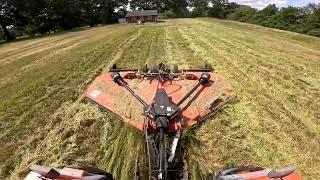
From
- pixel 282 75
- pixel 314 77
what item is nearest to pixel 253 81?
pixel 282 75

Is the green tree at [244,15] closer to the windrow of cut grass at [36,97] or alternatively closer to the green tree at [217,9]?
the green tree at [217,9]

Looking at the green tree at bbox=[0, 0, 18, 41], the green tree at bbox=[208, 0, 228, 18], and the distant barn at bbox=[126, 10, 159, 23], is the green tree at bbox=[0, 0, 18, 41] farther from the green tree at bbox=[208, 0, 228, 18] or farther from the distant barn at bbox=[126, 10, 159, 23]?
the green tree at bbox=[208, 0, 228, 18]

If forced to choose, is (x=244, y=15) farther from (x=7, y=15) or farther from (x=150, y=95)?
(x=150, y=95)

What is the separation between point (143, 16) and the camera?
71.6 meters

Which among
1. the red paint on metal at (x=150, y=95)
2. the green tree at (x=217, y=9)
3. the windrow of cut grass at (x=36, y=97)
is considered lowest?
the green tree at (x=217, y=9)

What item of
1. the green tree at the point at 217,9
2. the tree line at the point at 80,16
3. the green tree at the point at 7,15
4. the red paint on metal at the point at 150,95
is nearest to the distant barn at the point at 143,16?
the tree line at the point at 80,16

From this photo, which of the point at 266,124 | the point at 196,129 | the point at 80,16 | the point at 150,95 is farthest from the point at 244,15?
the point at 196,129

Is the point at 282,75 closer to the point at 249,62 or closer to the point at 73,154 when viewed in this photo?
the point at 249,62

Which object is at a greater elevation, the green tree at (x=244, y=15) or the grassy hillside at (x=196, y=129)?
the grassy hillside at (x=196, y=129)

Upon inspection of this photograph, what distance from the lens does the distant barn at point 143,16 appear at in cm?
7088

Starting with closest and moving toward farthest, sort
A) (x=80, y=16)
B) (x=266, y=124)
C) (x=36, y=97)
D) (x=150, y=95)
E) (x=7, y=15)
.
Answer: (x=150, y=95) → (x=266, y=124) → (x=36, y=97) → (x=7, y=15) → (x=80, y=16)

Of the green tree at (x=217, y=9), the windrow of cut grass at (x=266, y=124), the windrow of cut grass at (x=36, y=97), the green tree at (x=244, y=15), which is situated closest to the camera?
the windrow of cut grass at (x=266, y=124)

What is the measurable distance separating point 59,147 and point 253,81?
25.6ft

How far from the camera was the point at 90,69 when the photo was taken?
1647 centimetres
